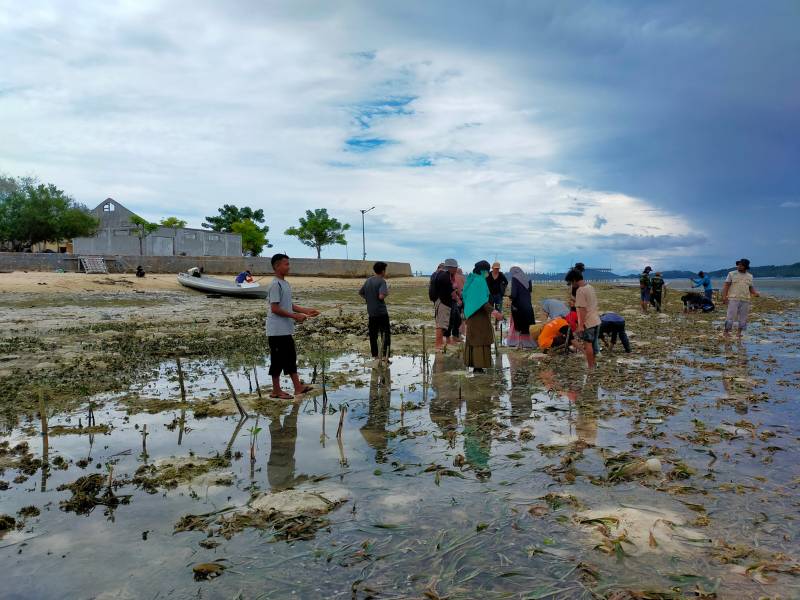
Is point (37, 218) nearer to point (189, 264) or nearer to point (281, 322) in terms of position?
point (189, 264)

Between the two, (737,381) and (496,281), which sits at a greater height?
(496,281)

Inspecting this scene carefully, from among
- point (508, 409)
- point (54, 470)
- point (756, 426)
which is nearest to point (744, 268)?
point (756, 426)

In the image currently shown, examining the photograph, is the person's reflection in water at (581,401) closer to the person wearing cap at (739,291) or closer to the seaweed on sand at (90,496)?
the seaweed on sand at (90,496)

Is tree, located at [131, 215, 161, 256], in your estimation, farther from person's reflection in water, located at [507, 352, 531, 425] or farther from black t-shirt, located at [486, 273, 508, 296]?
person's reflection in water, located at [507, 352, 531, 425]

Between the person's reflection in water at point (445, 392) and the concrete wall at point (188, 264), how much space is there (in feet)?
105

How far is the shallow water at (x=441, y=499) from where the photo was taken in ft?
10.8

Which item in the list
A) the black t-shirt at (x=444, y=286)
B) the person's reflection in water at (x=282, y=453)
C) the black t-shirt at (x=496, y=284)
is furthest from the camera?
the black t-shirt at (x=496, y=284)

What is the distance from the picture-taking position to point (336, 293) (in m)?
32.5

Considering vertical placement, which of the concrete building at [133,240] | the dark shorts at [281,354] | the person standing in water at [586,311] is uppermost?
the concrete building at [133,240]

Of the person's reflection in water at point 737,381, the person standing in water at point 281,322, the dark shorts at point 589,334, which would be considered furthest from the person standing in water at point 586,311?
the person standing in water at point 281,322

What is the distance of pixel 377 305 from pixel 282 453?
5179 millimetres

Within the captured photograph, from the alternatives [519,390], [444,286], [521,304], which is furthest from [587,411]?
[521,304]

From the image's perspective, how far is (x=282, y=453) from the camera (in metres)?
5.59

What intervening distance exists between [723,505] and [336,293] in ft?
95.1
